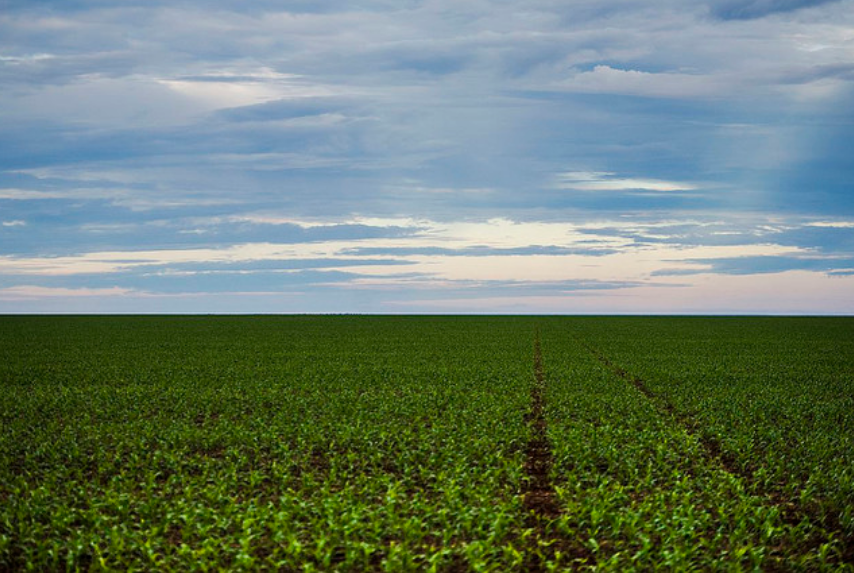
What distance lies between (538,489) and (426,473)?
2.07 m

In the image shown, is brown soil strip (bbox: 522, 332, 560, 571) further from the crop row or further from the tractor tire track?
the crop row

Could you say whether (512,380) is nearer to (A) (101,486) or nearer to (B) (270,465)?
(B) (270,465)

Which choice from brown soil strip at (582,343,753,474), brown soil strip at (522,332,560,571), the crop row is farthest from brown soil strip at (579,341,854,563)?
the crop row

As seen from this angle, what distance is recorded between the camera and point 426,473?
13828 millimetres

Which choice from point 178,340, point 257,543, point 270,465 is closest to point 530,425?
point 270,465

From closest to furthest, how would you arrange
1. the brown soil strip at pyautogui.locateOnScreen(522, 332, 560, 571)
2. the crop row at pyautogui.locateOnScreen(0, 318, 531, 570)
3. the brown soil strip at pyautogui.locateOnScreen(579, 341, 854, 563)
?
the crop row at pyautogui.locateOnScreen(0, 318, 531, 570) → the brown soil strip at pyautogui.locateOnScreen(522, 332, 560, 571) → the brown soil strip at pyautogui.locateOnScreen(579, 341, 854, 563)

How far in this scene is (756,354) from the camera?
4459cm

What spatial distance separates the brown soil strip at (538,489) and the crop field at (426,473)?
0.18 ft

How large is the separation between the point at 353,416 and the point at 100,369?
19053mm

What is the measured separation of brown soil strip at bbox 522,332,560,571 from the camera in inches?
399

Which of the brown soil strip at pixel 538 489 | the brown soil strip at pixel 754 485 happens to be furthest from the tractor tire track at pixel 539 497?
the brown soil strip at pixel 754 485

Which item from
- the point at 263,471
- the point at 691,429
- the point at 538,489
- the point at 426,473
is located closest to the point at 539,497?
the point at 538,489

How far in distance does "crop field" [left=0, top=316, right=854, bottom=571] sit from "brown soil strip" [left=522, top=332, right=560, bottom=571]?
0.18 ft

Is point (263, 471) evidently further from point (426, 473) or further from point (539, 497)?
point (539, 497)
